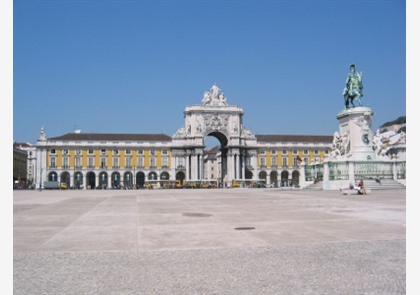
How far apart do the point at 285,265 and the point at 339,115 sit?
31.5m

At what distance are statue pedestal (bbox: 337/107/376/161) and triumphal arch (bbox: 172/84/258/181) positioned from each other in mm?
56525

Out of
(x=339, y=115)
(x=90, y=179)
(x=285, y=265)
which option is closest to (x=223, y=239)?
(x=285, y=265)

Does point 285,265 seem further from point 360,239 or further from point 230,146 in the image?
point 230,146

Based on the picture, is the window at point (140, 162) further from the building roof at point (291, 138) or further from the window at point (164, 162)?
the building roof at point (291, 138)

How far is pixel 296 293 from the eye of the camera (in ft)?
15.9

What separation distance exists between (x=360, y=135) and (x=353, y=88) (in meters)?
4.24

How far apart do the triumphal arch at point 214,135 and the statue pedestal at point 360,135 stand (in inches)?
2225

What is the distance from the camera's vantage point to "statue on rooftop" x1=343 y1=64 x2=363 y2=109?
35312mm

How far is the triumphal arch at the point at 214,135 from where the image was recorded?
90.8 meters

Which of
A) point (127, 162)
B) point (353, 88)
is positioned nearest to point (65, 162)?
point (127, 162)

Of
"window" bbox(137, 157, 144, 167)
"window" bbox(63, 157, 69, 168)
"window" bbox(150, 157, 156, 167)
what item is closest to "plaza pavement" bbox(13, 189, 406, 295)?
"window" bbox(137, 157, 144, 167)

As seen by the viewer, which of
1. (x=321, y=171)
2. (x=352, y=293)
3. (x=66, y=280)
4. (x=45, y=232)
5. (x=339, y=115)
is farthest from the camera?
(x=321, y=171)

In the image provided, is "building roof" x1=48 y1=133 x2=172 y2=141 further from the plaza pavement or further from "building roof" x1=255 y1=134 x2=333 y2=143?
the plaza pavement

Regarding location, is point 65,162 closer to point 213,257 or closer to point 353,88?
point 353,88
